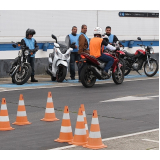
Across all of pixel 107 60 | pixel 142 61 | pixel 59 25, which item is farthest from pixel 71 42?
pixel 59 25

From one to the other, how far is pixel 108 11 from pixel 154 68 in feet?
18.1

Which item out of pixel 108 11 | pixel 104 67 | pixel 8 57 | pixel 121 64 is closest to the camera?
pixel 104 67

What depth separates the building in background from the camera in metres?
21.2

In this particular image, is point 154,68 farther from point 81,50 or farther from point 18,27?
point 18,27

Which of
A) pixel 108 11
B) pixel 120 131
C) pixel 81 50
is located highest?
pixel 108 11

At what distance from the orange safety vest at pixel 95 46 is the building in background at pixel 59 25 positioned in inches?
194

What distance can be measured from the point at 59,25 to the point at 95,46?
6.84 meters

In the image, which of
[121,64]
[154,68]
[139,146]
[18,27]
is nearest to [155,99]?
[121,64]

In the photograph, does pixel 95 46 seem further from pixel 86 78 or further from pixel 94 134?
pixel 94 134

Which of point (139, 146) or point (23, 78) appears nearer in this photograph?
point (139, 146)

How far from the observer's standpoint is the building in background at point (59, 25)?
21250 mm

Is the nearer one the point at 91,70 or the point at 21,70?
the point at 91,70

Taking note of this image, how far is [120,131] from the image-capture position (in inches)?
380

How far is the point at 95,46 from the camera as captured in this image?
17.1 metres
